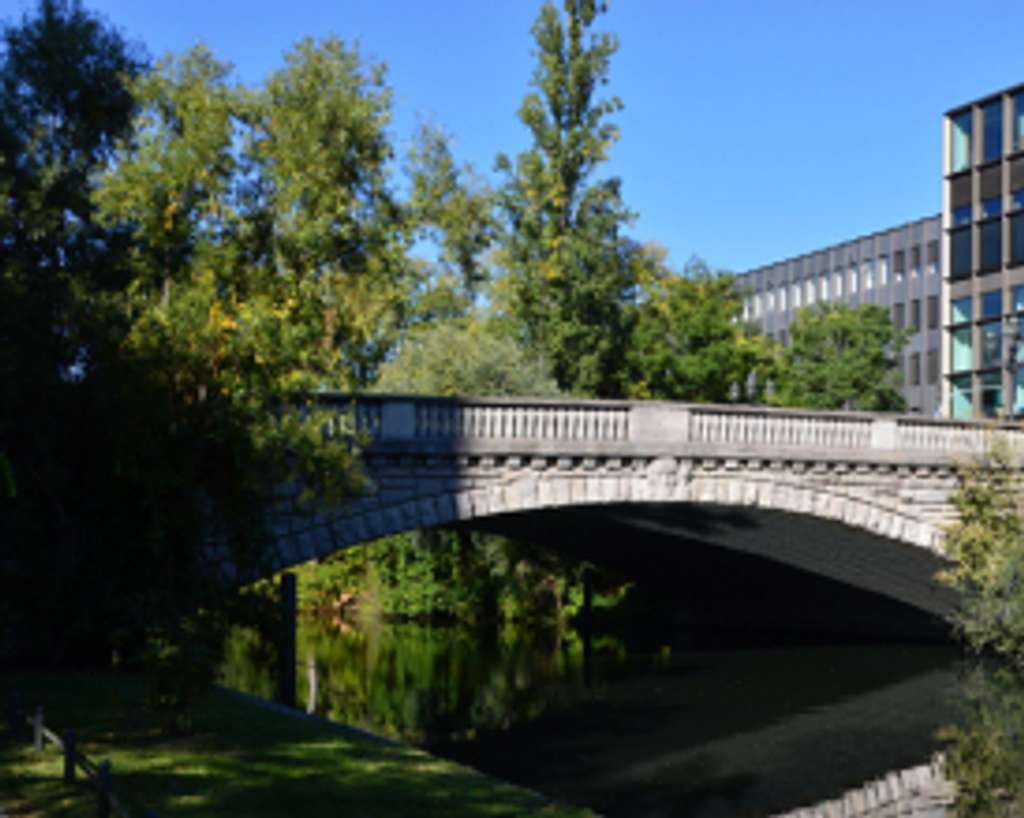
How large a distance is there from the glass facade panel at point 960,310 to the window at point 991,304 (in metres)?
0.92

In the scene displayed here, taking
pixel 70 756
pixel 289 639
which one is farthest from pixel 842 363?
pixel 70 756

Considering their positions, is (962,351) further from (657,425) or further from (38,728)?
(38,728)

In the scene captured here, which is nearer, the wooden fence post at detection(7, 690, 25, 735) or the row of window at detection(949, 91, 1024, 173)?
the wooden fence post at detection(7, 690, 25, 735)

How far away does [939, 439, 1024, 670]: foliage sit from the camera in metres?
31.7

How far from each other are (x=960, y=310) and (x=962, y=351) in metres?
1.99

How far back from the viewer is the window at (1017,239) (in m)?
58.2

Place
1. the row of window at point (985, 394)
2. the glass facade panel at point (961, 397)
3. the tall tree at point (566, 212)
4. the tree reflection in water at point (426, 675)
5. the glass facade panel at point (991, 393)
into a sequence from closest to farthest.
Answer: the tree reflection in water at point (426, 675)
the tall tree at point (566, 212)
the row of window at point (985, 394)
the glass facade panel at point (991, 393)
the glass facade panel at point (961, 397)

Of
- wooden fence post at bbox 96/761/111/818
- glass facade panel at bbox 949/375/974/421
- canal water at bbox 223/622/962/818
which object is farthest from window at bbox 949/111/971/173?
wooden fence post at bbox 96/761/111/818

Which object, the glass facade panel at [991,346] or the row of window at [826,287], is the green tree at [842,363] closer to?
the glass facade panel at [991,346]

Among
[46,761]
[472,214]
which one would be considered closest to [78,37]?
[46,761]

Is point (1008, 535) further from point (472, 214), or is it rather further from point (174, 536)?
point (472, 214)

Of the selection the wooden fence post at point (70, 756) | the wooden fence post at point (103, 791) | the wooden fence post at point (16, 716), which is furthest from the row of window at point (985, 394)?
the wooden fence post at point (103, 791)

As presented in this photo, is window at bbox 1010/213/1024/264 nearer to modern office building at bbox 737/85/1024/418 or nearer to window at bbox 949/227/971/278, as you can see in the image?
modern office building at bbox 737/85/1024/418

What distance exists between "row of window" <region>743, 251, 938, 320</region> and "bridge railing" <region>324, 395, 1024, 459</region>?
171 ft
